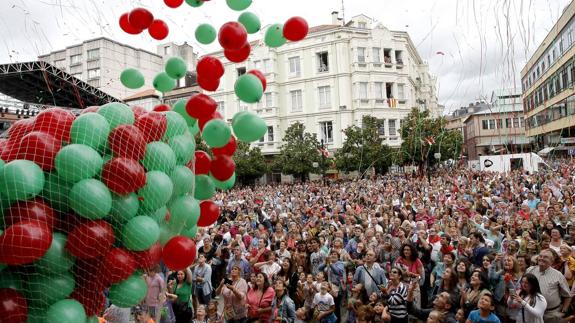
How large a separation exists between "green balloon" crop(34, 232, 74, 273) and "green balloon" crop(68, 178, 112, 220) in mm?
209

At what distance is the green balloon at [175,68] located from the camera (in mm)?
4637

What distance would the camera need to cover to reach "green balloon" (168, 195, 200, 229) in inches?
136

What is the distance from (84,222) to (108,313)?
2907 millimetres

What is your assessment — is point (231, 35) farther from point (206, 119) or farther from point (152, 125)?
point (152, 125)

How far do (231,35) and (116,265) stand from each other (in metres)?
2.11

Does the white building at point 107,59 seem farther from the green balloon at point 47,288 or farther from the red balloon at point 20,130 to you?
the green balloon at point 47,288


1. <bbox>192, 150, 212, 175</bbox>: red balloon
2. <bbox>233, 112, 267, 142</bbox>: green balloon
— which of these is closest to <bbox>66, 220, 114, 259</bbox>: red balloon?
<bbox>192, 150, 212, 175</bbox>: red balloon

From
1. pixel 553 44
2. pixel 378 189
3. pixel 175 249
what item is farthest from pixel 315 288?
pixel 553 44

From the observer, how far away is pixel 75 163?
2844mm

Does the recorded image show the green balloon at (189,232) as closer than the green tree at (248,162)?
Yes

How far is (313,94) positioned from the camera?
3984cm

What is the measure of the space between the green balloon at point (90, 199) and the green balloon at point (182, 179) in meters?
0.57

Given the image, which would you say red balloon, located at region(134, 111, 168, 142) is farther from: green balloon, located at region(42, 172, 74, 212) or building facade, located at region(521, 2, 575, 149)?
building facade, located at region(521, 2, 575, 149)

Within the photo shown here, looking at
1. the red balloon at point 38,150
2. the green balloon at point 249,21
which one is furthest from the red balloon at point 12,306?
the green balloon at point 249,21
